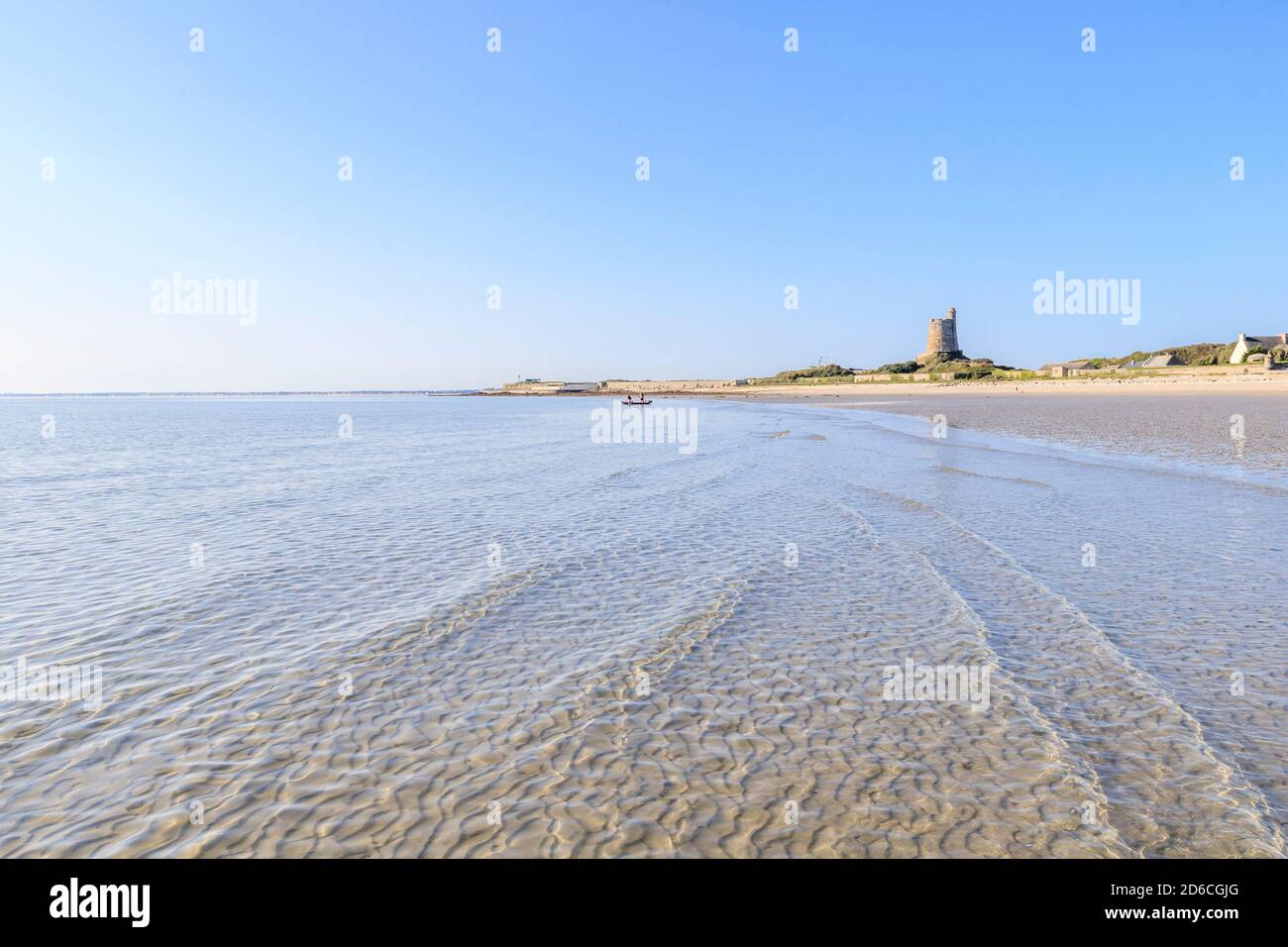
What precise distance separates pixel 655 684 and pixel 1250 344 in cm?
17350

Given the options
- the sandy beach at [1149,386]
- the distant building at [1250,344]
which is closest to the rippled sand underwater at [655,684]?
the sandy beach at [1149,386]

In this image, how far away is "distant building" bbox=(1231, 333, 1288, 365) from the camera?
398ft

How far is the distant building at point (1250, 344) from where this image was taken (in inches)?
4779

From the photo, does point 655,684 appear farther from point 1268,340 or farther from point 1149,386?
point 1268,340

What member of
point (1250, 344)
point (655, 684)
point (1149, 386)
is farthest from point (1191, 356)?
point (655, 684)

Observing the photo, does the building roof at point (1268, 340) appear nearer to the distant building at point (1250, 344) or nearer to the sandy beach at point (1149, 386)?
the distant building at point (1250, 344)

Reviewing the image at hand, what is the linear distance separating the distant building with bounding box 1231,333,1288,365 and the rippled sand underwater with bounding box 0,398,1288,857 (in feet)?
460

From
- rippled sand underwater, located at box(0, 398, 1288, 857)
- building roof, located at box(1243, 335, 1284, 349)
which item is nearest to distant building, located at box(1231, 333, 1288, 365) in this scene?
building roof, located at box(1243, 335, 1284, 349)

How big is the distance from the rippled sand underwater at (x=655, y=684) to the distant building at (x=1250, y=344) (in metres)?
140

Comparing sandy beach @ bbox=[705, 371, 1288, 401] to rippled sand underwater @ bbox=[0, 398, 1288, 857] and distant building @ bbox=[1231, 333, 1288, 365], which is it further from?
rippled sand underwater @ bbox=[0, 398, 1288, 857]

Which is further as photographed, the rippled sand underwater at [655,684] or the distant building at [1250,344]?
the distant building at [1250,344]

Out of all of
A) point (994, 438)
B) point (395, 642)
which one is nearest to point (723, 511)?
point (395, 642)
